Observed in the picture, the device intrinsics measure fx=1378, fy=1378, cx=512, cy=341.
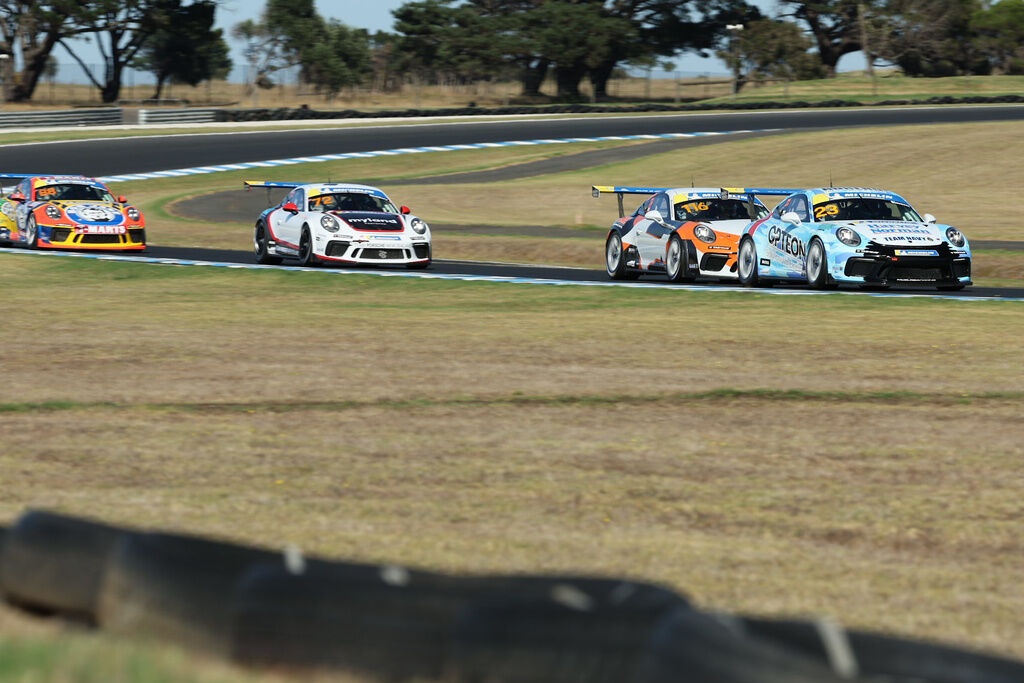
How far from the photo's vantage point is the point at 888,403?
946cm

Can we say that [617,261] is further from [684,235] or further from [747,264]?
[747,264]

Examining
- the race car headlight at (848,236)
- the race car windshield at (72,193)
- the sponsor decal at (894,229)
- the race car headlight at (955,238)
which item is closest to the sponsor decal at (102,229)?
the race car windshield at (72,193)

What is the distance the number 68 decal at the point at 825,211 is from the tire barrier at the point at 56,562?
50.2ft

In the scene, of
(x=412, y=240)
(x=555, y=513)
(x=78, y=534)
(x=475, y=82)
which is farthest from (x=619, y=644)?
(x=475, y=82)

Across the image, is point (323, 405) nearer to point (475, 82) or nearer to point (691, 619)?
point (691, 619)

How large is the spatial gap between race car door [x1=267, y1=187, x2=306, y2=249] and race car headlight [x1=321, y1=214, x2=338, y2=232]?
47cm

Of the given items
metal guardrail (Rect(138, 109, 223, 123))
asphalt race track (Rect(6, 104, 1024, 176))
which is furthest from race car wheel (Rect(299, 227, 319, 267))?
metal guardrail (Rect(138, 109, 223, 123))

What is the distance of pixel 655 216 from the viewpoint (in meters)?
20.2

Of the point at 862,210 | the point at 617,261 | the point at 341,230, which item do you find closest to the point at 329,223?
the point at 341,230

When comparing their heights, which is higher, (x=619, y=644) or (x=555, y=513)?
(x=619, y=644)

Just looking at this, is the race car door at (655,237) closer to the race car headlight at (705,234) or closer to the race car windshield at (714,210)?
the race car windshield at (714,210)

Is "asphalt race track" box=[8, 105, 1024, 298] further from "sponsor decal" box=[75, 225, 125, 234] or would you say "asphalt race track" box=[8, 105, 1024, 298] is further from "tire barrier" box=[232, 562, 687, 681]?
"tire barrier" box=[232, 562, 687, 681]

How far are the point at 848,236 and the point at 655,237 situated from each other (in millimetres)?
3198

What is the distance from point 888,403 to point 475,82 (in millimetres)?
83805
